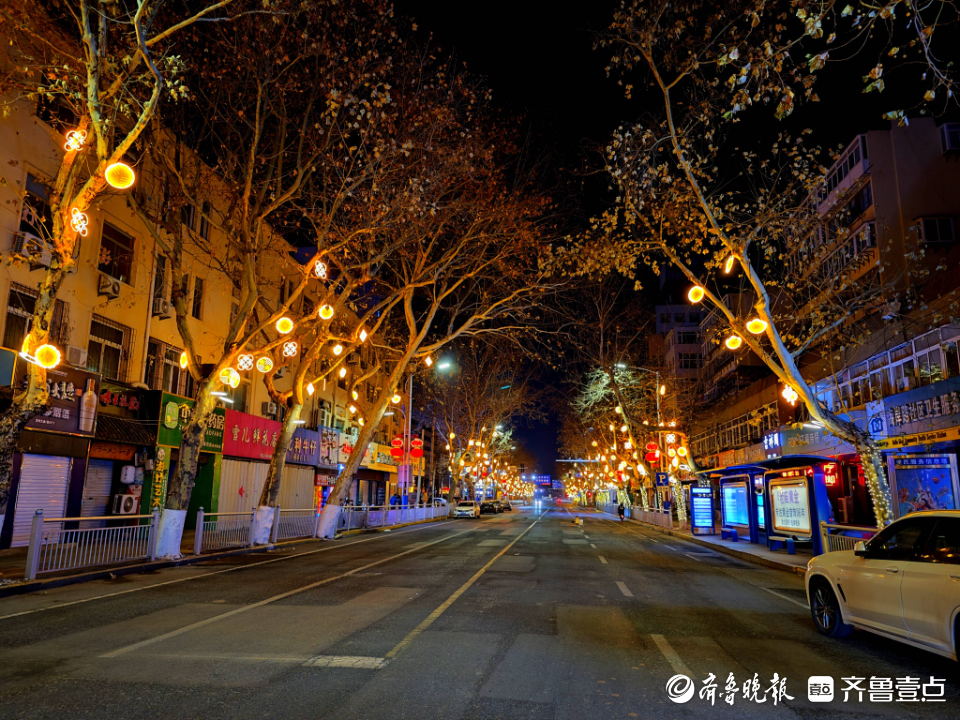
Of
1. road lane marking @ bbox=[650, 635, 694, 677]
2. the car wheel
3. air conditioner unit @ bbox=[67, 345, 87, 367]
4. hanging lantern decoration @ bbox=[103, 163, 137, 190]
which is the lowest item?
road lane marking @ bbox=[650, 635, 694, 677]

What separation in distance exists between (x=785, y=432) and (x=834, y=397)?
10.2 ft

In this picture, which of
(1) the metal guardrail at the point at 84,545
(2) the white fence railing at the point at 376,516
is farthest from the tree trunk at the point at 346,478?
(1) the metal guardrail at the point at 84,545

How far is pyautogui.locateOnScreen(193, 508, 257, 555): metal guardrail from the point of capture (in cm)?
1650

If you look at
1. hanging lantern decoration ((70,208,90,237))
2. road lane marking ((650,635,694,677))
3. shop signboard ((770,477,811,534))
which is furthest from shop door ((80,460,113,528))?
shop signboard ((770,477,811,534))

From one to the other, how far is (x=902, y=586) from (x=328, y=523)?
790 inches

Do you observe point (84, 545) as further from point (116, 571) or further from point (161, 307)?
point (161, 307)

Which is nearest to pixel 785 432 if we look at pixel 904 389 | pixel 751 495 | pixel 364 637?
pixel 751 495

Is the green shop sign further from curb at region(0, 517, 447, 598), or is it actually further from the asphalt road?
the asphalt road

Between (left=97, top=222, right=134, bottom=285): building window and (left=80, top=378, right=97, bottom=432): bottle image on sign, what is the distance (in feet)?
12.3

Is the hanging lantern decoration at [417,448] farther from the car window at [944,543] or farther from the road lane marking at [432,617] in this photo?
the car window at [944,543]

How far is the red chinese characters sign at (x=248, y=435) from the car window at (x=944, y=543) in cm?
2212

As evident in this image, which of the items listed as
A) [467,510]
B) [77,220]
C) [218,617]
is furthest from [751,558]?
[467,510]

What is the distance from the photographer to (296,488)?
34219mm

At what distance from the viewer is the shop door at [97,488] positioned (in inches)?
786
